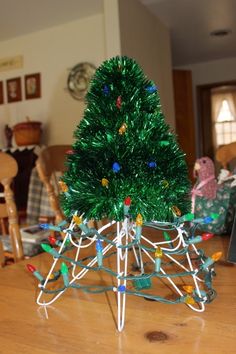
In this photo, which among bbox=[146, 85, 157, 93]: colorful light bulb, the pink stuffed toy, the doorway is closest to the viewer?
bbox=[146, 85, 157, 93]: colorful light bulb

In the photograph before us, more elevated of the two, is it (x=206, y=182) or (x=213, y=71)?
(x=213, y=71)

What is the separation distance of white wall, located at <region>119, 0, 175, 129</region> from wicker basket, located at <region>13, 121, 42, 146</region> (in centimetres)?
109

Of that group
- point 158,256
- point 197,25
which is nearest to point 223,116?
point 197,25

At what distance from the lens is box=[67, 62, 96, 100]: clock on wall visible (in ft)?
10.8

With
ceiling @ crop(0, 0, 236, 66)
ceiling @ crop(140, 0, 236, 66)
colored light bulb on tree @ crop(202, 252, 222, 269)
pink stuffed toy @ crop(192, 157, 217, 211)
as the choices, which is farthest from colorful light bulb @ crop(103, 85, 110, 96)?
ceiling @ crop(140, 0, 236, 66)

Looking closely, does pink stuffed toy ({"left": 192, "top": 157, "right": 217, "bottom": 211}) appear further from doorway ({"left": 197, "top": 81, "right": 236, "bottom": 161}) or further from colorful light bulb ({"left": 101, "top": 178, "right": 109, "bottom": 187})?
doorway ({"left": 197, "top": 81, "right": 236, "bottom": 161})

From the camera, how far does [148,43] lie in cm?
321

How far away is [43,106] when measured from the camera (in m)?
3.58

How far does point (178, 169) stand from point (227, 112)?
5.50m

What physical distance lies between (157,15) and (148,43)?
0.36 m

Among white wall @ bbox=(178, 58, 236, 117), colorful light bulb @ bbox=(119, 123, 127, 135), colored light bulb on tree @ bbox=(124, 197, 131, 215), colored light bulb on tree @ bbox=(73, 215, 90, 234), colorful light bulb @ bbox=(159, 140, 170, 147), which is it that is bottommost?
colored light bulb on tree @ bbox=(73, 215, 90, 234)

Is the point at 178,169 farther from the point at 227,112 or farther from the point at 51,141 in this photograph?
the point at 227,112

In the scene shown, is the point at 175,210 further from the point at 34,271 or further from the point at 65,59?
the point at 65,59

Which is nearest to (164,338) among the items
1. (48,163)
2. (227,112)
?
(48,163)
